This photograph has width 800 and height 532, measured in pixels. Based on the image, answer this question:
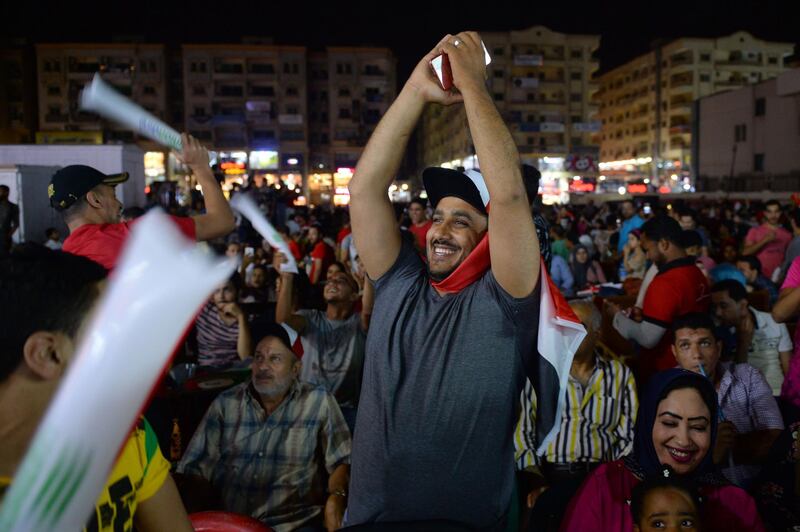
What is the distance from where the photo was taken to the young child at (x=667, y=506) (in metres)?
2.81

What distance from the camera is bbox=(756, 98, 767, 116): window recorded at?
2061 inches

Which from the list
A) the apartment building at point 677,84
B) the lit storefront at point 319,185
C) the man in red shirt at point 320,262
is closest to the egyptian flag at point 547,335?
the man in red shirt at point 320,262

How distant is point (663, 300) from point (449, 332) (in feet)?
11.0

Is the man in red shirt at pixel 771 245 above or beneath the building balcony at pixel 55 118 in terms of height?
beneath

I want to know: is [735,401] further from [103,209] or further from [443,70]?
[103,209]

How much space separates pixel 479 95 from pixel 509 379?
868 millimetres

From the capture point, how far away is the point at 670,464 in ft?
10.7

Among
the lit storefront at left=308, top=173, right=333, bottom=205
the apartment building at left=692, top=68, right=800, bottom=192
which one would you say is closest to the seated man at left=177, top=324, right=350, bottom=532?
the apartment building at left=692, top=68, right=800, bottom=192

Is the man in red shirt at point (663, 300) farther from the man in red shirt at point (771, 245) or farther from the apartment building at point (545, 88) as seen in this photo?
the apartment building at point (545, 88)

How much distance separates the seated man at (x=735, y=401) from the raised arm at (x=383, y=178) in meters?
2.54

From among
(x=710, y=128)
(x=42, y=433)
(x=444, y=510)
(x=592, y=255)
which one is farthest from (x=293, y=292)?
(x=710, y=128)

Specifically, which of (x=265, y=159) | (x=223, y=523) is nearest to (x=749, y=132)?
(x=265, y=159)

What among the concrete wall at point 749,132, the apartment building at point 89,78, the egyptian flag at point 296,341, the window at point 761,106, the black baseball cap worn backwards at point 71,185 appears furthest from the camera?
the apartment building at point 89,78

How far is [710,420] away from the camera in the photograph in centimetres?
336
